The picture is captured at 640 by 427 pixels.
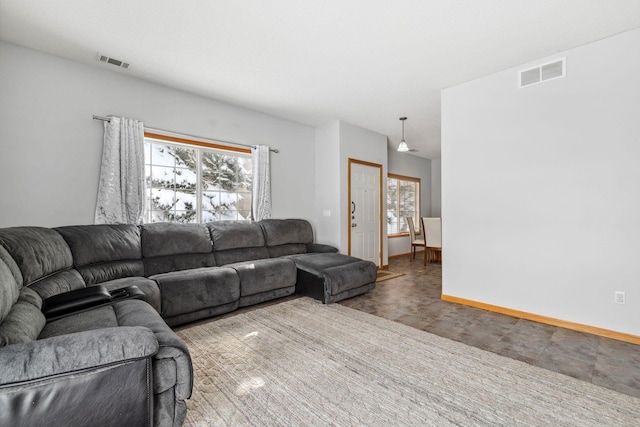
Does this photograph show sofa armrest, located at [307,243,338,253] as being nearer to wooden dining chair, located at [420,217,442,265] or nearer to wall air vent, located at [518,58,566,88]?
wooden dining chair, located at [420,217,442,265]

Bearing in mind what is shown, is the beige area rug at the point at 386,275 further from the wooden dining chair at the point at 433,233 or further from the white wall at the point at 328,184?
the wooden dining chair at the point at 433,233

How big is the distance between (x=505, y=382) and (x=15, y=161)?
14.9ft

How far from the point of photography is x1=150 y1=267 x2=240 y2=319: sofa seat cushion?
9.06 feet

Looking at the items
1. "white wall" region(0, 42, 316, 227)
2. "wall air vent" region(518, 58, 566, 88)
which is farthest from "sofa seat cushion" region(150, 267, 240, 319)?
"wall air vent" region(518, 58, 566, 88)

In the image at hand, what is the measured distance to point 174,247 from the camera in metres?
3.40

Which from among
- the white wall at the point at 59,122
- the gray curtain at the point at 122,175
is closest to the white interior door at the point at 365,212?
the white wall at the point at 59,122

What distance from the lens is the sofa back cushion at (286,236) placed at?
437cm

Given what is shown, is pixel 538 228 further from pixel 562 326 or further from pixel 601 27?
pixel 601 27

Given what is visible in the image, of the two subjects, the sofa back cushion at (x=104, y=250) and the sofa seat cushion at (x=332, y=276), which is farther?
the sofa seat cushion at (x=332, y=276)

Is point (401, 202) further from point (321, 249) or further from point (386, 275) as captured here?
point (321, 249)

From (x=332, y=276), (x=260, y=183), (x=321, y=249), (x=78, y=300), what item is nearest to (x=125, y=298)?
(x=78, y=300)

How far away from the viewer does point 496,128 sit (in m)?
3.38

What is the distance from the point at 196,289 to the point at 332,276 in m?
1.55

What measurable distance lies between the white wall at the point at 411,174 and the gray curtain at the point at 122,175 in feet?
17.8
